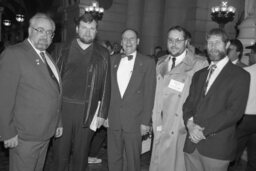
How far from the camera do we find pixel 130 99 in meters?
3.72

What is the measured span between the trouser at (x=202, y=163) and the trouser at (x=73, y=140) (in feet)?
4.25

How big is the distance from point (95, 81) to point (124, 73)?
50cm

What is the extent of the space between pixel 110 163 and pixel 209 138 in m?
1.63

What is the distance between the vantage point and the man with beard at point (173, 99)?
11.5 ft

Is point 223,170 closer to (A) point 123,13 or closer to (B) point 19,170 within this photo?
(B) point 19,170

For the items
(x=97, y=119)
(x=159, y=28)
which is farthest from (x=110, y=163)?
(x=159, y=28)

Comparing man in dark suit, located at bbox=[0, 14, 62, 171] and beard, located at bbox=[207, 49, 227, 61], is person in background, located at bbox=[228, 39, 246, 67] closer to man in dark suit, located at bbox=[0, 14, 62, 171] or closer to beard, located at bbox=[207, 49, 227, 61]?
beard, located at bbox=[207, 49, 227, 61]

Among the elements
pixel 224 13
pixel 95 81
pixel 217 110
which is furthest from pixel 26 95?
pixel 224 13

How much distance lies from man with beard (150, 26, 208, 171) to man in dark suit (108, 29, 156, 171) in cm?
15

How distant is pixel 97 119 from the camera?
11.7 ft

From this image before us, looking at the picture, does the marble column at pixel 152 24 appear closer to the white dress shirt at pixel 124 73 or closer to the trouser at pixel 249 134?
the trouser at pixel 249 134

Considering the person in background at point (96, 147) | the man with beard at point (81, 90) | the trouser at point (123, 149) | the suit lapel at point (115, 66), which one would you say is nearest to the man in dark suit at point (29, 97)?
the man with beard at point (81, 90)

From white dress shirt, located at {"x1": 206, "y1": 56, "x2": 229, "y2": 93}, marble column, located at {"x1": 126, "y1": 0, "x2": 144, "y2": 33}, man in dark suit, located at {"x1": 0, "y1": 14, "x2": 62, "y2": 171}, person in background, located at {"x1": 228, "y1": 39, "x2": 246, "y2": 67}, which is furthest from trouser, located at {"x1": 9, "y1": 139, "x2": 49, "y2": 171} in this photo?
marble column, located at {"x1": 126, "y1": 0, "x2": 144, "y2": 33}

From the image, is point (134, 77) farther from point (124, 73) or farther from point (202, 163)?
point (202, 163)
